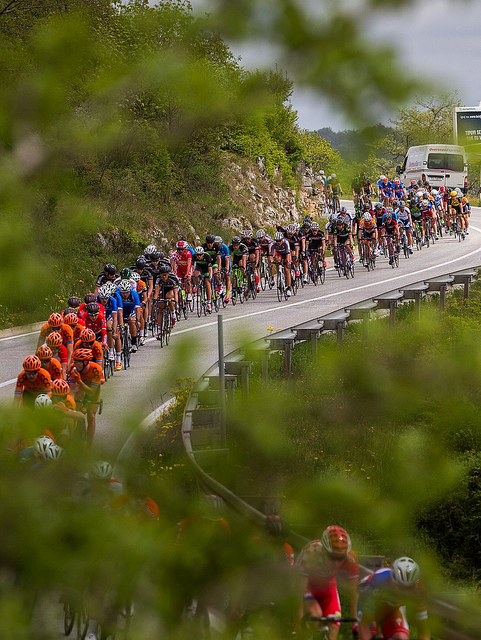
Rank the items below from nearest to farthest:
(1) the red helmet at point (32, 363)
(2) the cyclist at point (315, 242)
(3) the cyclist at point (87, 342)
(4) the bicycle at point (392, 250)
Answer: (1) the red helmet at point (32, 363) → (3) the cyclist at point (87, 342) → (2) the cyclist at point (315, 242) → (4) the bicycle at point (392, 250)

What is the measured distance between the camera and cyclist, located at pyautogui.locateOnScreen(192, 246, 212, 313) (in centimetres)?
2347

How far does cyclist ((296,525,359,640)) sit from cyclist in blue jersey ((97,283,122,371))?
13093 millimetres

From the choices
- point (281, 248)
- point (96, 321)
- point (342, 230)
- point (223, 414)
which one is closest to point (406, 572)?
point (223, 414)

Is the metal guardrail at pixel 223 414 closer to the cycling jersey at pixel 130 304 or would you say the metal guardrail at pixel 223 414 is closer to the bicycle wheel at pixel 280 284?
the cycling jersey at pixel 130 304

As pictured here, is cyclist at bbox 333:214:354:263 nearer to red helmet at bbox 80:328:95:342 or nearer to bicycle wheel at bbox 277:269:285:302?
bicycle wheel at bbox 277:269:285:302

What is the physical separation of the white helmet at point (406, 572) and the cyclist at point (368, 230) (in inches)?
1111

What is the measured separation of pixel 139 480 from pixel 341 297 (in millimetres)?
25750

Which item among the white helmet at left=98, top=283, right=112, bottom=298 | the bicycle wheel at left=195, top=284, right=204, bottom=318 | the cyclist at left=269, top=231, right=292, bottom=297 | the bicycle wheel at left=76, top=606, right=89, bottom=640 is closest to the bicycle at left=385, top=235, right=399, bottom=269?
the cyclist at left=269, top=231, right=292, bottom=297

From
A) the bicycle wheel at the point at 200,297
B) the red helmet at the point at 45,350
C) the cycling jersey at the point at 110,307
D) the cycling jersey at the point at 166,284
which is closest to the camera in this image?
the red helmet at the point at 45,350

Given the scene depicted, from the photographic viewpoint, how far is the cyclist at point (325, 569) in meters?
2.00

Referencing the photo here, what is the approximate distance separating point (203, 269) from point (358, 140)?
71.1ft

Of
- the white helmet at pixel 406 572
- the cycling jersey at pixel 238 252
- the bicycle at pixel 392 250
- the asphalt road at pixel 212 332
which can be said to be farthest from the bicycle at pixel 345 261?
the white helmet at pixel 406 572

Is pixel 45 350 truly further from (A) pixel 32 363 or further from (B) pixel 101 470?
(A) pixel 32 363

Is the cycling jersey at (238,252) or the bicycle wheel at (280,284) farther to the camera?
the bicycle wheel at (280,284)
